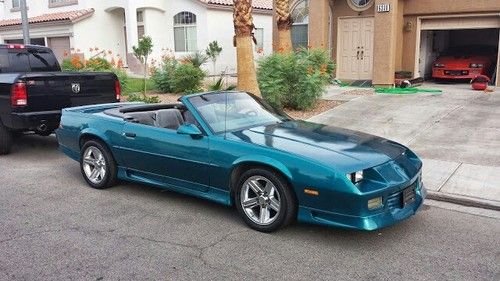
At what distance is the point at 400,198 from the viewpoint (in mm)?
4648

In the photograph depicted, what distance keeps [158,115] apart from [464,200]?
153 inches

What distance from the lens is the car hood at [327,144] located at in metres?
4.63

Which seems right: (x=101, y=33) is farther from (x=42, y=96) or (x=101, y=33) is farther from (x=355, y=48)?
(x=42, y=96)

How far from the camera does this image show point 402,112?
11555 mm

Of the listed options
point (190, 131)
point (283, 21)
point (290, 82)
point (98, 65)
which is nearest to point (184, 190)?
point (190, 131)

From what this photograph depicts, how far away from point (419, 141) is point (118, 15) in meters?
20.2

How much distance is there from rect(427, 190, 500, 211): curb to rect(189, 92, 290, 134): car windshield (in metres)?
2.10

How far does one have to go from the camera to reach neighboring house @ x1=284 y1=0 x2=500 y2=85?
15.5m

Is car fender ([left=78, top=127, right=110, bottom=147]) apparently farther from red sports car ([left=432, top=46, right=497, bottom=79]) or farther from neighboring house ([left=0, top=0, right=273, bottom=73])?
neighboring house ([left=0, top=0, right=273, bottom=73])

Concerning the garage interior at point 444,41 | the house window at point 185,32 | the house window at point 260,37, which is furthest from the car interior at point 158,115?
the house window at point 260,37

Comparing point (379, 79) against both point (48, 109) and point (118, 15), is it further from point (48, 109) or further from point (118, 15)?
point (118, 15)

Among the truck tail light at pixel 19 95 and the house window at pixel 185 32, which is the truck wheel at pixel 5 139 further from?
the house window at pixel 185 32

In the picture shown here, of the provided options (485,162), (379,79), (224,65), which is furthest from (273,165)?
(224,65)

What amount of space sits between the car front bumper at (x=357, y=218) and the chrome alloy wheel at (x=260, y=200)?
0.30m
